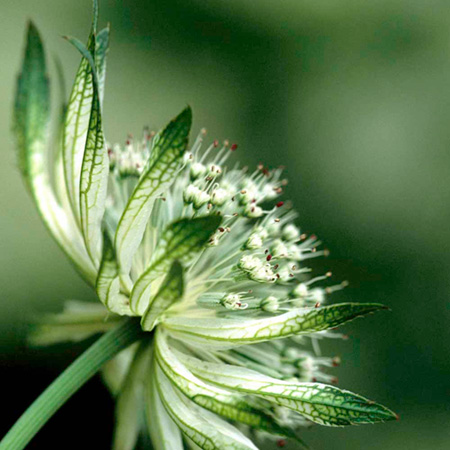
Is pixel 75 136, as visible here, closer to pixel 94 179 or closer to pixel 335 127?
pixel 94 179

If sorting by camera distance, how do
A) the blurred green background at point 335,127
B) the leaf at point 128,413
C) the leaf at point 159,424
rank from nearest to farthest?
1. the leaf at point 159,424
2. the leaf at point 128,413
3. the blurred green background at point 335,127

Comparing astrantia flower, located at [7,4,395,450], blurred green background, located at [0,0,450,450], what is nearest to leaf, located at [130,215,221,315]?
astrantia flower, located at [7,4,395,450]

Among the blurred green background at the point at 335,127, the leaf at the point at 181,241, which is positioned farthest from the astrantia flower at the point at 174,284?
the blurred green background at the point at 335,127

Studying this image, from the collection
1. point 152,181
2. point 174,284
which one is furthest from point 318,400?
point 152,181

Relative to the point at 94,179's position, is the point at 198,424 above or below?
below

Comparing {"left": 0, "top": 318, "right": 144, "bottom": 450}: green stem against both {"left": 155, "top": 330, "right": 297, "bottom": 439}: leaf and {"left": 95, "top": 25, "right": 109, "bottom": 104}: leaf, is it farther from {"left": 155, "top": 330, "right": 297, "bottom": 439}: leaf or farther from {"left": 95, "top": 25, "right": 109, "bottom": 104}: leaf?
{"left": 95, "top": 25, "right": 109, "bottom": 104}: leaf

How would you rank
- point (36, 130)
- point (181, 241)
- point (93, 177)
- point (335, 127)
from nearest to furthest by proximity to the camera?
point (181, 241), point (93, 177), point (36, 130), point (335, 127)

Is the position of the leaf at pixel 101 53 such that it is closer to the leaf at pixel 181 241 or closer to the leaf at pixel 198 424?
the leaf at pixel 181 241

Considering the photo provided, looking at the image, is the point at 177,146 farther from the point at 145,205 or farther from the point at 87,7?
the point at 87,7
